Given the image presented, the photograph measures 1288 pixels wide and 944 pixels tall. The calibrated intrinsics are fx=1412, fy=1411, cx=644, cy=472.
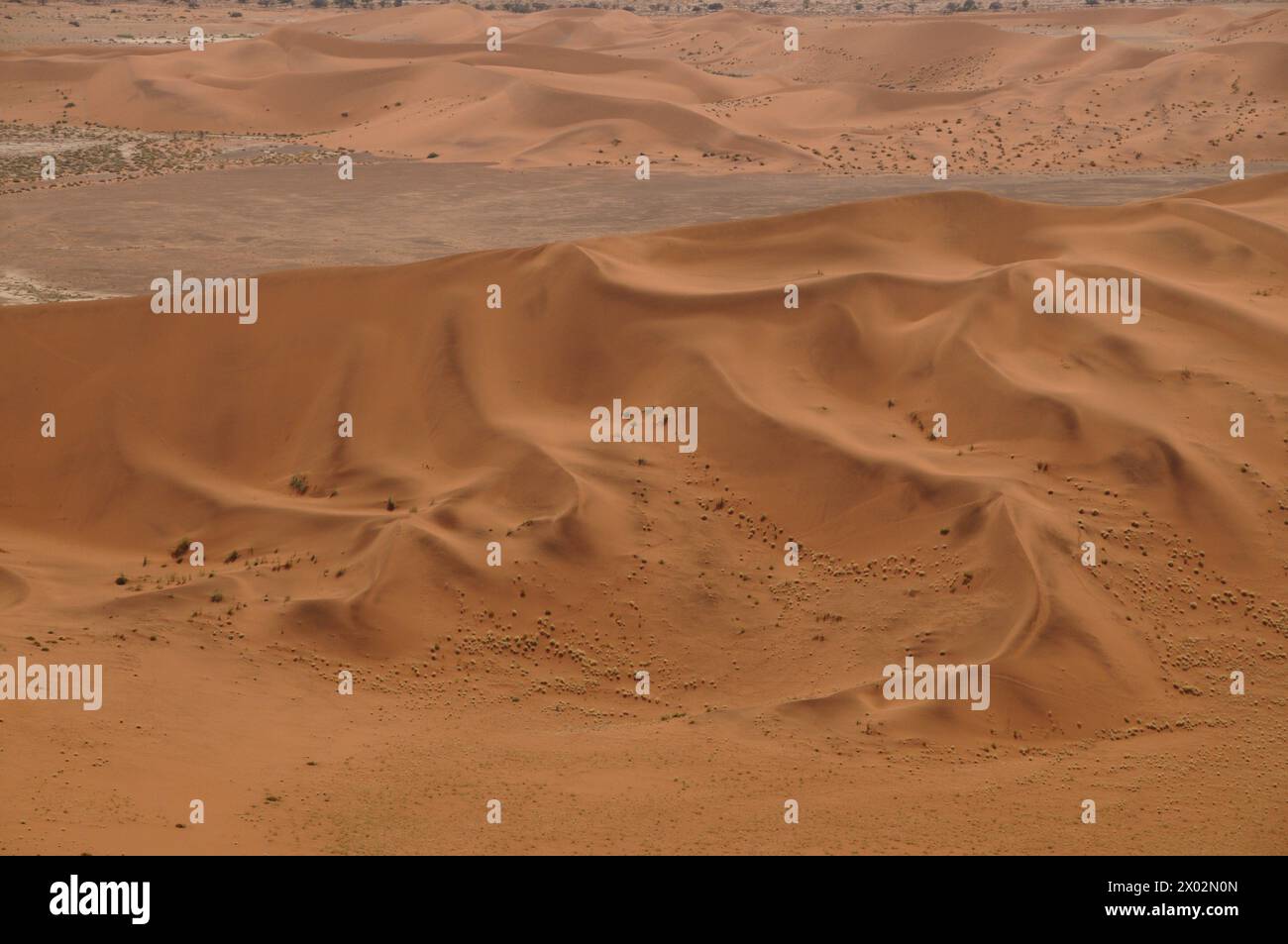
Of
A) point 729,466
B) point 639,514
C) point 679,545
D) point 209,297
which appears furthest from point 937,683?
point 209,297

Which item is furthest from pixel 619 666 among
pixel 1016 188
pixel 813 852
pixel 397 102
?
pixel 397 102

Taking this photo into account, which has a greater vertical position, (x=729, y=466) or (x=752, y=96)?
(x=752, y=96)

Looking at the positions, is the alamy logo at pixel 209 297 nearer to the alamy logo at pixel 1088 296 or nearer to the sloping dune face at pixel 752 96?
the alamy logo at pixel 1088 296

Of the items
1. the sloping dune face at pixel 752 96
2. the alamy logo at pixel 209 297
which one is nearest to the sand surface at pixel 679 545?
the alamy logo at pixel 209 297

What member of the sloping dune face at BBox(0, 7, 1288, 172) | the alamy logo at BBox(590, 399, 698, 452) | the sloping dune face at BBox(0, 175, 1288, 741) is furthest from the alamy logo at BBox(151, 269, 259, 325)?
the sloping dune face at BBox(0, 7, 1288, 172)

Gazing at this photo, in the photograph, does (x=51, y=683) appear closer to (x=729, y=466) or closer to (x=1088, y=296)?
(x=729, y=466)

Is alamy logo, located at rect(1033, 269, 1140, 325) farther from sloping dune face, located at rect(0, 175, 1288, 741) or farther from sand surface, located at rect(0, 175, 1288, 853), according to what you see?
sand surface, located at rect(0, 175, 1288, 853)
